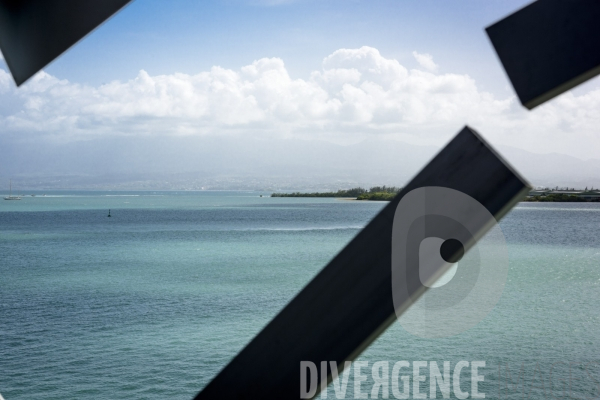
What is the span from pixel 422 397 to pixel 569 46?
2367cm

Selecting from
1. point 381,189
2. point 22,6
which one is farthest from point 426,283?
point 381,189

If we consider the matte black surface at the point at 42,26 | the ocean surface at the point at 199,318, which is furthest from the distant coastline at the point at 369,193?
the matte black surface at the point at 42,26

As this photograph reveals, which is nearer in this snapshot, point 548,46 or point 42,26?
point 548,46

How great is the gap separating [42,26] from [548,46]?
84 cm

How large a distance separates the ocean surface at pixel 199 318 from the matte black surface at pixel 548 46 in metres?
19.1

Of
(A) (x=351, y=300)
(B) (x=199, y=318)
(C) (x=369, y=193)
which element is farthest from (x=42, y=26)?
(C) (x=369, y=193)

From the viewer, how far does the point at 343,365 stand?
2.23 ft

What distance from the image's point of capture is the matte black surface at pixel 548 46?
59 cm

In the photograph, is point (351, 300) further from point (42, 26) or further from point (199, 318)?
point (199, 318)

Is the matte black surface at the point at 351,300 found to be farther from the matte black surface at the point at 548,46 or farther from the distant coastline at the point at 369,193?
the distant coastline at the point at 369,193

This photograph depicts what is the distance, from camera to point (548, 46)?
0.61 meters

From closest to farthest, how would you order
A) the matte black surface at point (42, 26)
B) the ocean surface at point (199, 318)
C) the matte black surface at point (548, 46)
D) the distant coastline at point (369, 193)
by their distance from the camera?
1. the matte black surface at point (548, 46)
2. the matte black surface at point (42, 26)
3. the ocean surface at point (199, 318)
4. the distant coastline at point (369, 193)

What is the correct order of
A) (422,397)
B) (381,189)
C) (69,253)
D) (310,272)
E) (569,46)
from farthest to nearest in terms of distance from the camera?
(381,189) → (69,253) → (310,272) → (422,397) → (569,46)

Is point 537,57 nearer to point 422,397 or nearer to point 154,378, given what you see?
point 154,378
